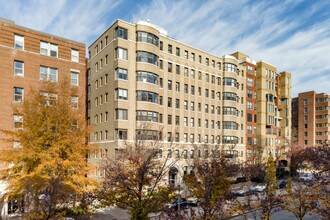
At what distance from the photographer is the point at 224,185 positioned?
689 inches

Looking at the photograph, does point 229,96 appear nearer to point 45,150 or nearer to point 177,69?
point 177,69

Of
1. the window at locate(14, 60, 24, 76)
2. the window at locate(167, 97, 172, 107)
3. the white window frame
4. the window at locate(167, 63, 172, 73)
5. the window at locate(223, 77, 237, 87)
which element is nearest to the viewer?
the window at locate(14, 60, 24, 76)

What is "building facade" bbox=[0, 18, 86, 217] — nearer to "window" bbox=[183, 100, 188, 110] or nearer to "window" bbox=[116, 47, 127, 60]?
"window" bbox=[116, 47, 127, 60]

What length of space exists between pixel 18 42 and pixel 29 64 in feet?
8.05

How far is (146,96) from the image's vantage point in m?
37.7

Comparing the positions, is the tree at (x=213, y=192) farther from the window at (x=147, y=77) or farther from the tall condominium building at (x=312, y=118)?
the tall condominium building at (x=312, y=118)

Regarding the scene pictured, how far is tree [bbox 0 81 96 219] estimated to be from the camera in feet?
61.7

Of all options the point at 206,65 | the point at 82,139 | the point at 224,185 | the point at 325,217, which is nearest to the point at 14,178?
the point at 82,139

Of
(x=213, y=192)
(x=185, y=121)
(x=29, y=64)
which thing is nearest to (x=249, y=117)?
(x=185, y=121)

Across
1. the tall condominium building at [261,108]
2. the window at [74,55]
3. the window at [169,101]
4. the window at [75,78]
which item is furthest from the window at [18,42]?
the tall condominium building at [261,108]

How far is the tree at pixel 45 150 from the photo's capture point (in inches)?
741

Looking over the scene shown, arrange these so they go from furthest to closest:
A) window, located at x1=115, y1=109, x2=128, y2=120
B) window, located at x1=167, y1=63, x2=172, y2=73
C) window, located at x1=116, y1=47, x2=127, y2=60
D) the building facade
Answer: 1. window, located at x1=167, y1=63, x2=172, y2=73
2. window, located at x1=116, y1=47, x2=127, y2=60
3. window, located at x1=115, y1=109, x2=128, y2=120
4. the building facade

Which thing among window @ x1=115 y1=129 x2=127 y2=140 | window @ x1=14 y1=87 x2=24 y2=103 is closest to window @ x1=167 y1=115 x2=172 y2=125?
window @ x1=115 y1=129 x2=127 y2=140

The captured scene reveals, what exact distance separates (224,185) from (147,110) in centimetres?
2175
